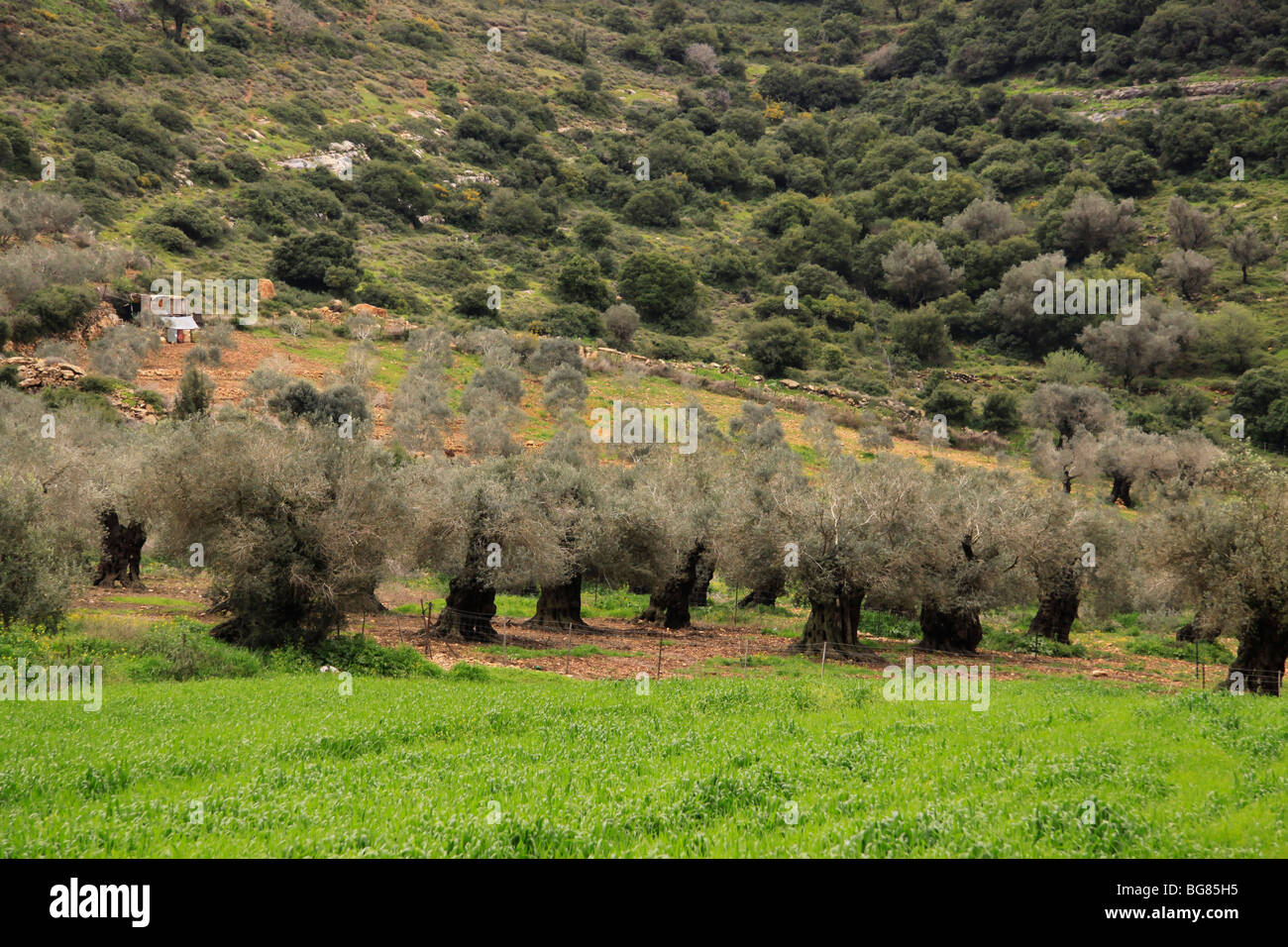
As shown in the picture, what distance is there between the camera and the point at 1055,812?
8.60 metres

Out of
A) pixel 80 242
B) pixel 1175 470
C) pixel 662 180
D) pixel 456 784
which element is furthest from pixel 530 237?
pixel 456 784

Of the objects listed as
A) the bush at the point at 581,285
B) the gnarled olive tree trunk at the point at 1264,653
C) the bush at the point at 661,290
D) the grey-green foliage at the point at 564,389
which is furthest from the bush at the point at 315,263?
the gnarled olive tree trunk at the point at 1264,653

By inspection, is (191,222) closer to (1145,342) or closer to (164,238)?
(164,238)

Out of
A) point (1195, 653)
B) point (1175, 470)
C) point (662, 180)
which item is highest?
point (662, 180)

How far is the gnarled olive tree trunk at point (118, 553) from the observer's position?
31766 mm

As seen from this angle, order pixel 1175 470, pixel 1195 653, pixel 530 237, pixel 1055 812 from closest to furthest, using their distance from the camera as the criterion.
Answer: pixel 1055 812 < pixel 1195 653 < pixel 1175 470 < pixel 530 237

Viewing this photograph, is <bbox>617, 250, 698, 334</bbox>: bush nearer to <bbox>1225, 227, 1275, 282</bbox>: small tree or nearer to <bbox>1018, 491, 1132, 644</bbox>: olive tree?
<bbox>1225, 227, 1275, 282</bbox>: small tree

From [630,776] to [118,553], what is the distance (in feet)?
97.5

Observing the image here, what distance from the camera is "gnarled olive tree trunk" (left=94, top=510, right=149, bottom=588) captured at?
31766mm

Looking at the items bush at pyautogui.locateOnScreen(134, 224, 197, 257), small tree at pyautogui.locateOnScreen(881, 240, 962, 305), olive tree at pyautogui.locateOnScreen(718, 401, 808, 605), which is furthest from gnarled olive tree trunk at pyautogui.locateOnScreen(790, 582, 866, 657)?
small tree at pyautogui.locateOnScreen(881, 240, 962, 305)

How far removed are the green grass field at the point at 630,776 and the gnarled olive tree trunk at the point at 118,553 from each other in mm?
17156

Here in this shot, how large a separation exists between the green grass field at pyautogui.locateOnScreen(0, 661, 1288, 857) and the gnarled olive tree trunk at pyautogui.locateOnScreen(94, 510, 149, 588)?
675 inches
